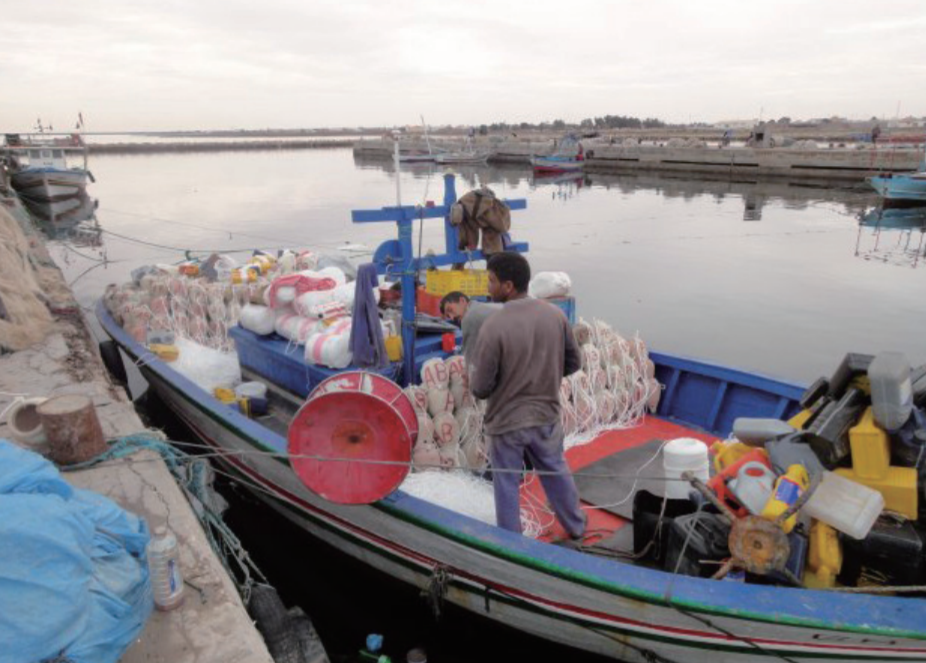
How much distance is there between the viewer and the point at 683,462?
4367 millimetres

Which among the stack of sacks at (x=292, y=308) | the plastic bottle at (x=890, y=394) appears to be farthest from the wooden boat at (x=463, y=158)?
the plastic bottle at (x=890, y=394)

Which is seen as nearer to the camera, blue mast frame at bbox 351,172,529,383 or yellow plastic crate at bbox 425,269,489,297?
blue mast frame at bbox 351,172,529,383

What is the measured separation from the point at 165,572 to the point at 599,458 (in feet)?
12.1

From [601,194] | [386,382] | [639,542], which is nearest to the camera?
[639,542]

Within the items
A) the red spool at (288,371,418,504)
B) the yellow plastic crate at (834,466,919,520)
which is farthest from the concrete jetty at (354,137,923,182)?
the red spool at (288,371,418,504)

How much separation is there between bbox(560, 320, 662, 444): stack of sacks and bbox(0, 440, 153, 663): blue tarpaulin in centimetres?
394

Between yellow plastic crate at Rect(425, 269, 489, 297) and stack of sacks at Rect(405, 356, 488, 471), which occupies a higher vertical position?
yellow plastic crate at Rect(425, 269, 489, 297)

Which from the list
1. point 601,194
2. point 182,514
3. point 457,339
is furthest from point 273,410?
point 601,194

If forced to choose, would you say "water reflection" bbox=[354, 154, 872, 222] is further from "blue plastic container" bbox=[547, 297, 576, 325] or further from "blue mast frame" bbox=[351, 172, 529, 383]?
"blue mast frame" bbox=[351, 172, 529, 383]

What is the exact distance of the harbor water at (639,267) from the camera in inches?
211

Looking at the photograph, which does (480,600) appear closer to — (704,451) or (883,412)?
(704,451)

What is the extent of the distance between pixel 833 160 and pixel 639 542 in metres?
44.2

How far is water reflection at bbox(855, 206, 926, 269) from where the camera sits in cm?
2022

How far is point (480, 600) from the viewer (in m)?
4.20
